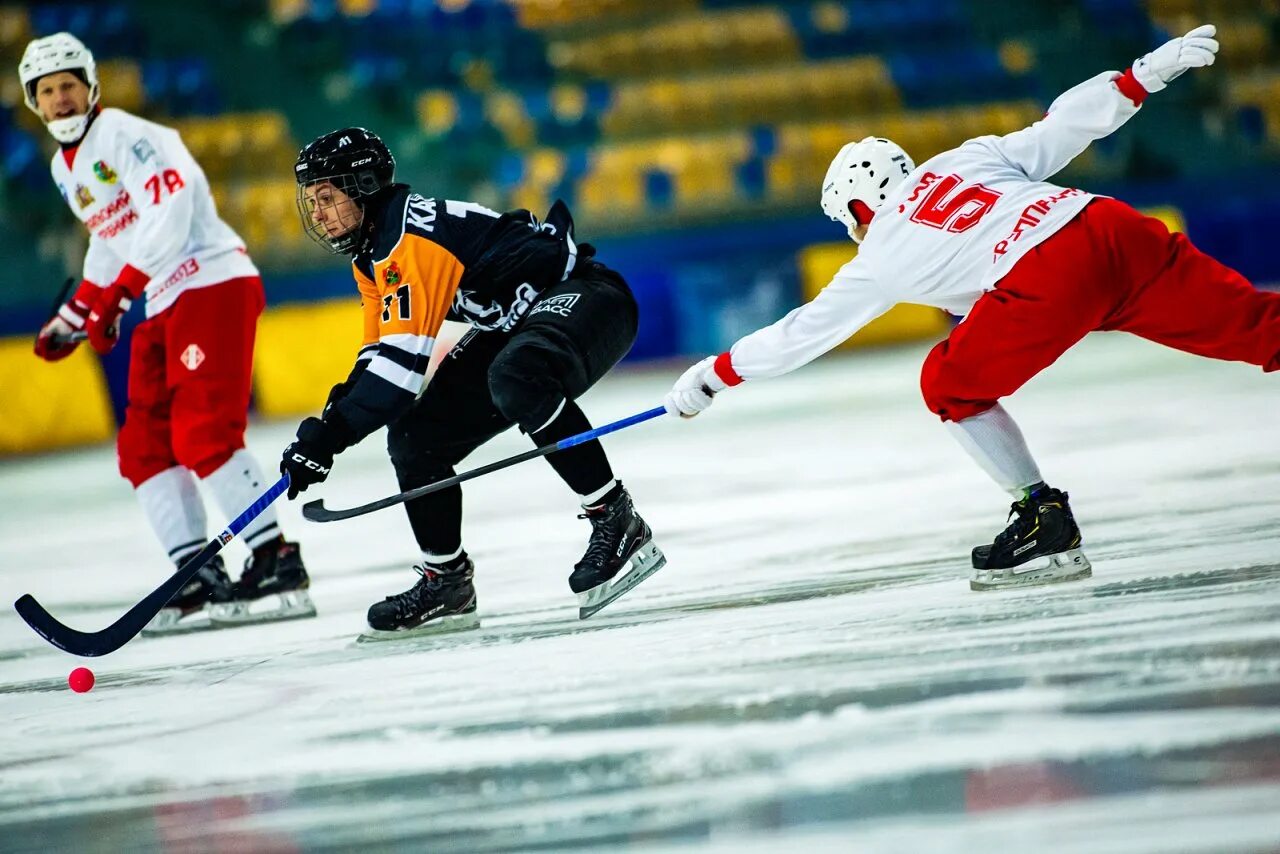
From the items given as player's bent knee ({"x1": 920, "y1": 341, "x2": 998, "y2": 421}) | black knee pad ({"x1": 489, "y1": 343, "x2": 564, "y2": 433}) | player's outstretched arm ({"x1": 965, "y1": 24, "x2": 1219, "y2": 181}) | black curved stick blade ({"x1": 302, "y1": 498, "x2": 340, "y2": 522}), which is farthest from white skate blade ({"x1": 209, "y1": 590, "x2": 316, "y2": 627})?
player's outstretched arm ({"x1": 965, "y1": 24, "x2": 1219, "y2": 181})

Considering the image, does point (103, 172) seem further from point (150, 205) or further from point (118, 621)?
point (118, 621)

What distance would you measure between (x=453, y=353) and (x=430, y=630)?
67cm

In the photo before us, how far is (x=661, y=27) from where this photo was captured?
1475 centimetres

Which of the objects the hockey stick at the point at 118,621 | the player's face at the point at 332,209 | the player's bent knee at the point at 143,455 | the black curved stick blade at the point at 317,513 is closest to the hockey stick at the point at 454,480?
the black curved stick blade at the point at 317,513

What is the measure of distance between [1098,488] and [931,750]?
2539 mm

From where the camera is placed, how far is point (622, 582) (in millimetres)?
3639

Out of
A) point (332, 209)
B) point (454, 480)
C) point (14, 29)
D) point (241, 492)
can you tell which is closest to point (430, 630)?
point (454, 480)

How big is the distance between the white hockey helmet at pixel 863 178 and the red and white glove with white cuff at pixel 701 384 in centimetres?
43

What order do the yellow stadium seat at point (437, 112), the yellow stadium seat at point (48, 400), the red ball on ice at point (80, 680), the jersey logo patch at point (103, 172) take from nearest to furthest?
the red ball on ice at point (80, 680), the jersey logo patch at point (103, 172), the yellow stadium seat at point (48, 400), the yellow stadium seat at point (437, 112)

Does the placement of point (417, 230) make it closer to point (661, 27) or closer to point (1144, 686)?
point (1144, 686)

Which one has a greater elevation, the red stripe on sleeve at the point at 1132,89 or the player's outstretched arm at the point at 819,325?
the red stripe on sleeve at the point at 1132,89

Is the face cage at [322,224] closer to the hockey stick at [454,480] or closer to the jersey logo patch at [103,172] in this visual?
the hockey stick at [454,480]

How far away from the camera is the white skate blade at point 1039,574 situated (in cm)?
330

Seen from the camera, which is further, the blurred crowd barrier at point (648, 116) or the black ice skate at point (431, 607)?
the blurred crowd barrier at point (648, 116)
